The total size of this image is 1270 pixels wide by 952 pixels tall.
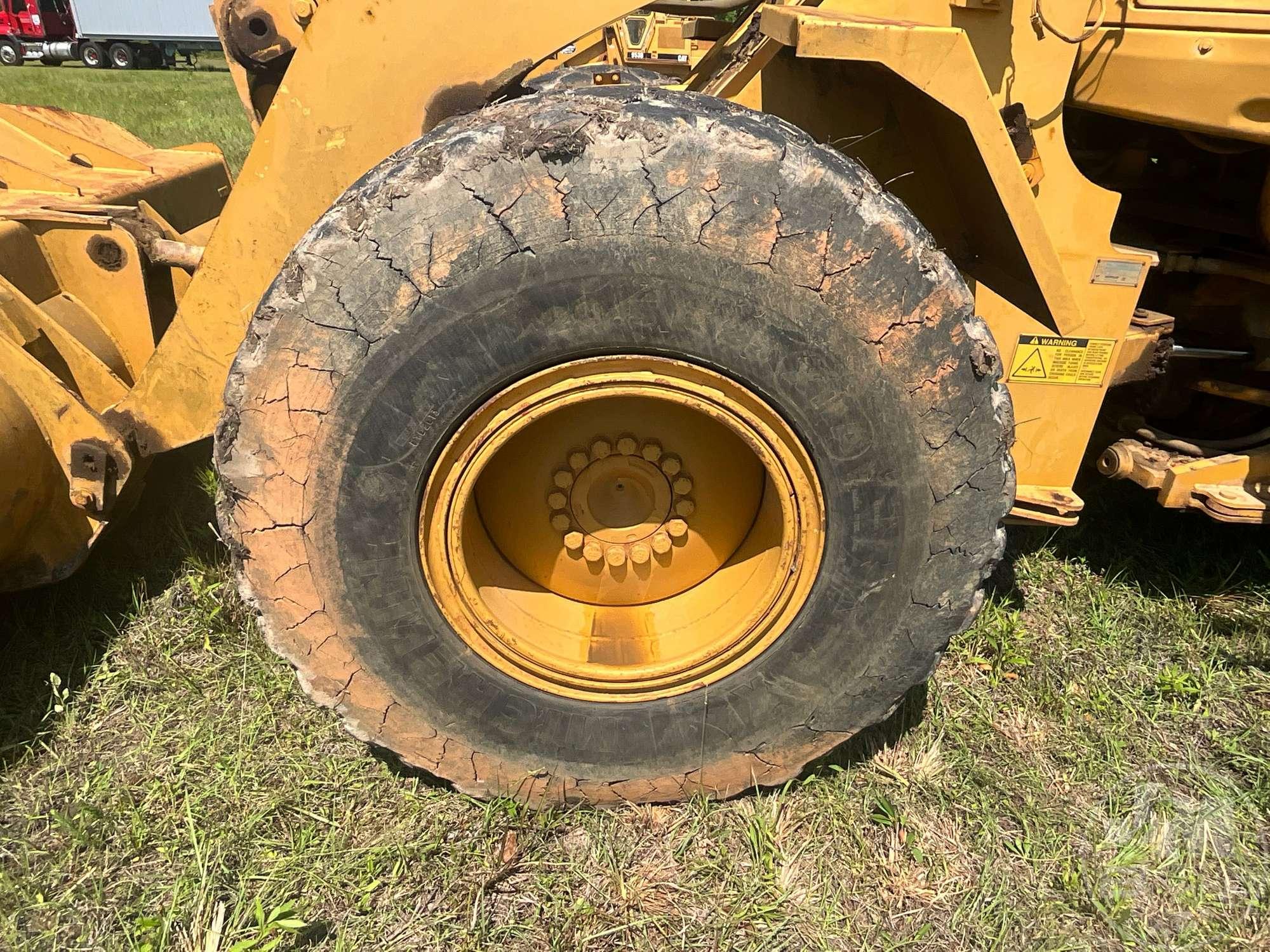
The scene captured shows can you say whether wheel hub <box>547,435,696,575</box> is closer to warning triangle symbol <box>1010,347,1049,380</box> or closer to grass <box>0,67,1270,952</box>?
grass <box>0,67,1270,952</box>

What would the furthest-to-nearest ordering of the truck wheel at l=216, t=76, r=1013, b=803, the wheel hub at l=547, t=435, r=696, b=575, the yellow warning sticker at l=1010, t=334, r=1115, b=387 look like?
the yellow warning sticker at l=1010, t=334, r=1115, b=387 → the wheel hub at l=547, t=435, r=696, b=575 → the truck wheel at l=216, t=76, r=1013, b=803

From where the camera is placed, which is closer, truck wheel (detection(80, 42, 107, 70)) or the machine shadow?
the machine shadow

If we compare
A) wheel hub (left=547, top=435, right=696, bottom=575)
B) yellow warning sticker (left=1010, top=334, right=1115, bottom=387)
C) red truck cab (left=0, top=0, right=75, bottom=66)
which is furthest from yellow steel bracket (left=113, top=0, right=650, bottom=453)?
red truck cab (left=0, top=0, right=75, bottom=66)

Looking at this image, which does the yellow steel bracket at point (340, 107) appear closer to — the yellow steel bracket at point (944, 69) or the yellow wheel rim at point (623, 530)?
the yellow steel bracket at point (944, 69)

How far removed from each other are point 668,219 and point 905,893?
5.48ft

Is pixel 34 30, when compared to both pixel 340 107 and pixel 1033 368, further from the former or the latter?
pixel 1033 368

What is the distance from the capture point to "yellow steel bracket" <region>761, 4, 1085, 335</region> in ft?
5.47

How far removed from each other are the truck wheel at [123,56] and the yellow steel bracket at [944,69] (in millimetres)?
36269

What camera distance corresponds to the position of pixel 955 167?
6.89 ft

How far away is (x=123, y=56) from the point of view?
29891mm

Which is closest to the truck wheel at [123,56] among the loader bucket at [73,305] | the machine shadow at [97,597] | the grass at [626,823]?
the loader bucket at [73,305]

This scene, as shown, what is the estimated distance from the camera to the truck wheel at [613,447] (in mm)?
1640

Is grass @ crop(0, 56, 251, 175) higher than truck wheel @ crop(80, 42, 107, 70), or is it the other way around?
grass @ crop(0, 56, 251, 175)

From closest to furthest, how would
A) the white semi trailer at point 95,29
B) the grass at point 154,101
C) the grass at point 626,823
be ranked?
the grass at point 626,823 < the grass at point 154,101 < the white semi trailer at point 95,29
